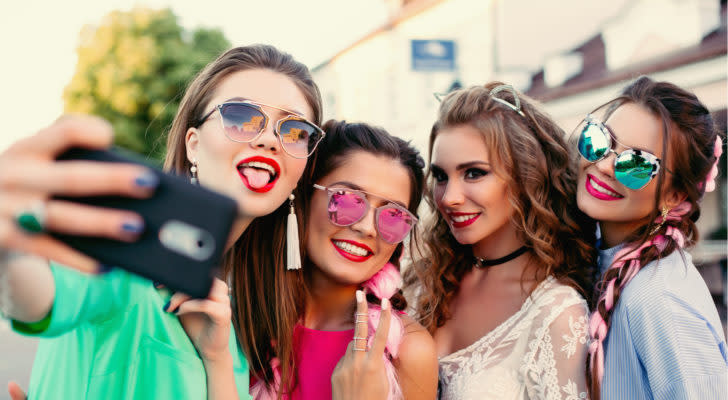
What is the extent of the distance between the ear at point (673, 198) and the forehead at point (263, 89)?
1.80 m

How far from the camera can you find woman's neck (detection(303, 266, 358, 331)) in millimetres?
2609

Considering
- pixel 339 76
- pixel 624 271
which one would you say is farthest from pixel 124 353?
pixel 339 76

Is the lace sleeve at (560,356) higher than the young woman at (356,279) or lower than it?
lower

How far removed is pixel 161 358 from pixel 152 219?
0.92 metres

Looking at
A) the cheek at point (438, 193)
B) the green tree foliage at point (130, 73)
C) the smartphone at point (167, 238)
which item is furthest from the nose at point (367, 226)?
the green tree foliage at point (130, 73)

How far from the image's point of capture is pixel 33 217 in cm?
77

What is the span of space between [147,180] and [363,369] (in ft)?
5.25

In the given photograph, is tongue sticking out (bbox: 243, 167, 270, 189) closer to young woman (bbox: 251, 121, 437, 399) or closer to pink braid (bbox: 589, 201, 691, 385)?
young woman (bbox: 251, 121, 437, 399)

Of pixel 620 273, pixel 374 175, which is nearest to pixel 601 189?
pixel 620 273

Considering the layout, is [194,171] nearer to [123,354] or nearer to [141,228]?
[123,354]

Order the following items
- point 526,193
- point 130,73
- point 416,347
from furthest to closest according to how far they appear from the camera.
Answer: point 130,73 < point 526,193 < point 416,347

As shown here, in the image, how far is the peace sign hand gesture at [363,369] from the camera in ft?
7.14

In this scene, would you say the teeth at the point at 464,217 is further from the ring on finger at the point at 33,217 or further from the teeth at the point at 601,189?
the ring on finger at the point at 33,217

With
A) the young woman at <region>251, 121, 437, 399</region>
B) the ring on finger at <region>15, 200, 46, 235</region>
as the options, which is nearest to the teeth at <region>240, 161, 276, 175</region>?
the young woman at <region>251, 121, 437, 399</region>
